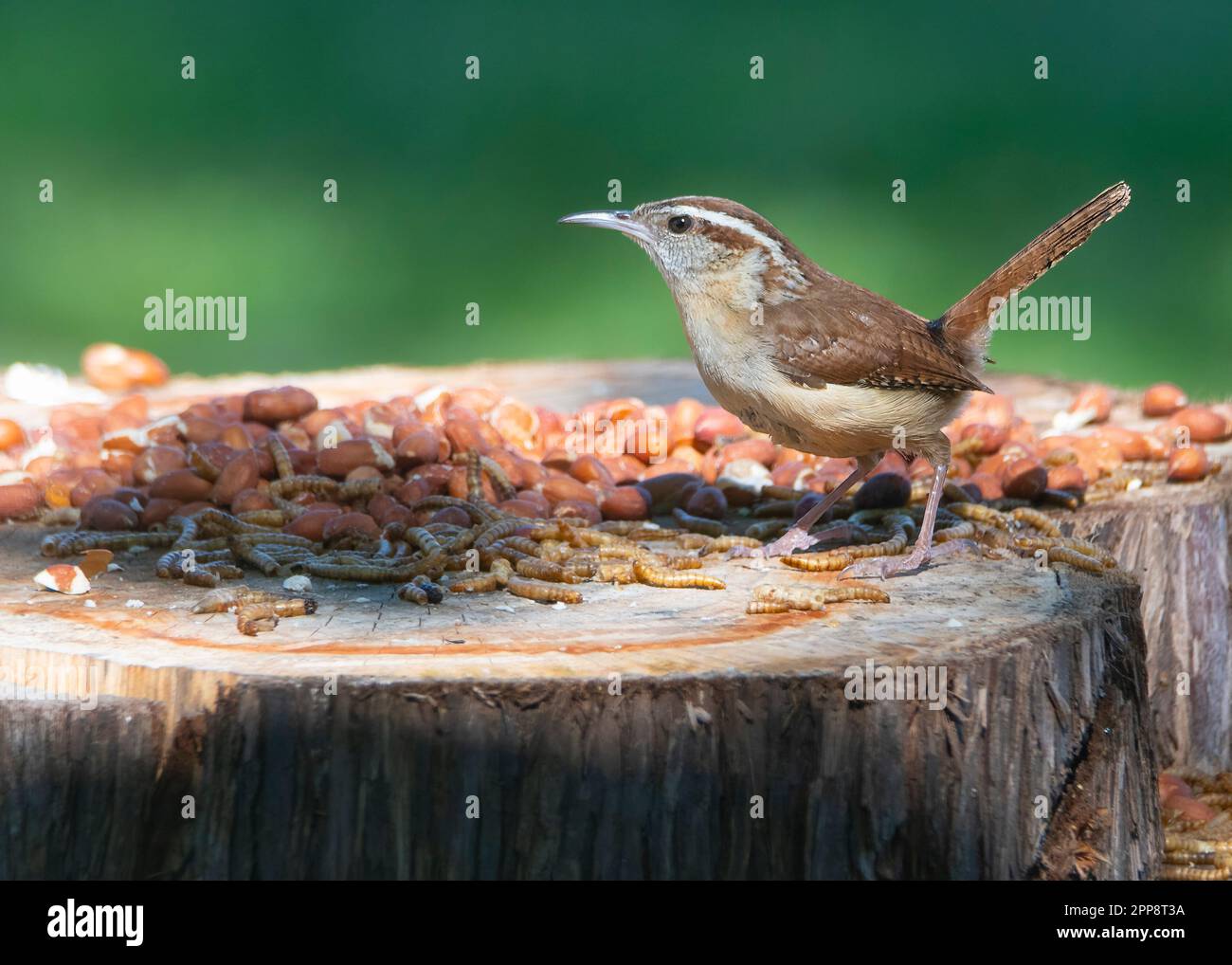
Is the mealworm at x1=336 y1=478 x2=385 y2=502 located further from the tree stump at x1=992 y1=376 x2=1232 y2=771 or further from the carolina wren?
the tree stump at x1=992 y1=376 x2=1232 y2=771

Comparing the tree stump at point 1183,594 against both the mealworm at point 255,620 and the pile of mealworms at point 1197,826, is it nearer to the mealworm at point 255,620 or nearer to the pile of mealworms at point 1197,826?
the pile of mealworms at point 1197,826

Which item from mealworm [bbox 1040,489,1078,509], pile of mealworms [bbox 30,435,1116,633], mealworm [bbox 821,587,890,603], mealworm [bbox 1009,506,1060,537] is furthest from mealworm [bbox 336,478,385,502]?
mealworm [bbox 1040,489,1078,509]

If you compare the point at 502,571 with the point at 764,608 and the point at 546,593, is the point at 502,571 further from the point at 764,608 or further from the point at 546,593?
the point at 764,608

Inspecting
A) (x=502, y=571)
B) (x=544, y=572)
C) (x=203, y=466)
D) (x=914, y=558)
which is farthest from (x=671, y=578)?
(x=203, y=466)

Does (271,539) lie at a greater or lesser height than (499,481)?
lesser

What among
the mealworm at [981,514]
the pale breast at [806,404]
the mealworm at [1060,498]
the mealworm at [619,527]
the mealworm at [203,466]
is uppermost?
the pale breast at [806,404]

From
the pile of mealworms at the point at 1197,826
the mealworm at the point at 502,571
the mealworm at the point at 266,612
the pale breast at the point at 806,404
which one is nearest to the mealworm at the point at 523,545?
the mealworm at the point at 502,571
